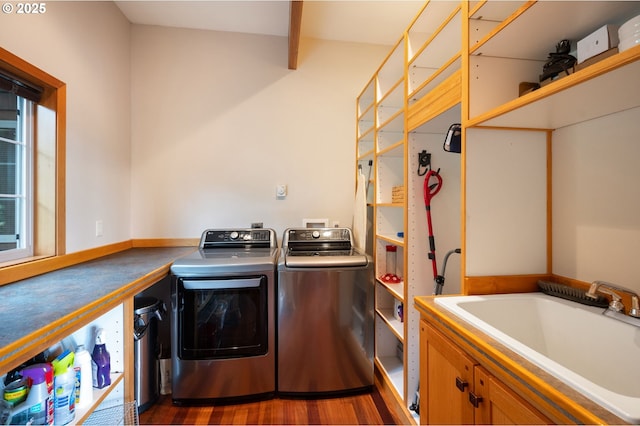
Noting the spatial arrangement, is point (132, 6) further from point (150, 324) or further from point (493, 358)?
point (493, 358)

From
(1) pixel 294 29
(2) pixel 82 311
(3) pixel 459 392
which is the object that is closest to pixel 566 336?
(3) pixel 459 392

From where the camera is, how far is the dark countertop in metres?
0.72

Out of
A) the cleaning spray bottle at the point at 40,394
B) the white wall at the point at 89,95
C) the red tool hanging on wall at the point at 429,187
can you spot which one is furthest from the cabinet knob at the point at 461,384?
the white wall at the point at 89,95

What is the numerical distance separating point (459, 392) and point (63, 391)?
139 centimetres

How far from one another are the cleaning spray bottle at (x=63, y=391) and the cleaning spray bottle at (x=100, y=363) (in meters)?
0.14

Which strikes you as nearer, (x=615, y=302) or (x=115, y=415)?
(x=615, y=302)

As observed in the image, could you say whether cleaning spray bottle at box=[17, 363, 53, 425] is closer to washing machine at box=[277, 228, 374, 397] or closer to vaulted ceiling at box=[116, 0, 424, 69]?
washing machine at box=[277, 228, 374, 397]

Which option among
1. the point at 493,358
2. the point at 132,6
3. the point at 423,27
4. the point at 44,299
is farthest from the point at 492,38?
the point at 132,6

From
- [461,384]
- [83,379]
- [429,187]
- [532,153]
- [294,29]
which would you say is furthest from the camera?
[294,29]

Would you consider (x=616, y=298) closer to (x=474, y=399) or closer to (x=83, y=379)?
(x=474, y=399)

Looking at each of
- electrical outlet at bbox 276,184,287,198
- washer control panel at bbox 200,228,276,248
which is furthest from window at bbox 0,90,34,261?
electrical outlet at bbox 276,184,287,198

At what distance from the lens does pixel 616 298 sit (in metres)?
0.87

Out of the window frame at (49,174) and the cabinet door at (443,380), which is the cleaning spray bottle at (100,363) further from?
the cabinet door at (443,380)

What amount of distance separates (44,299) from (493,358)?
155 cm
